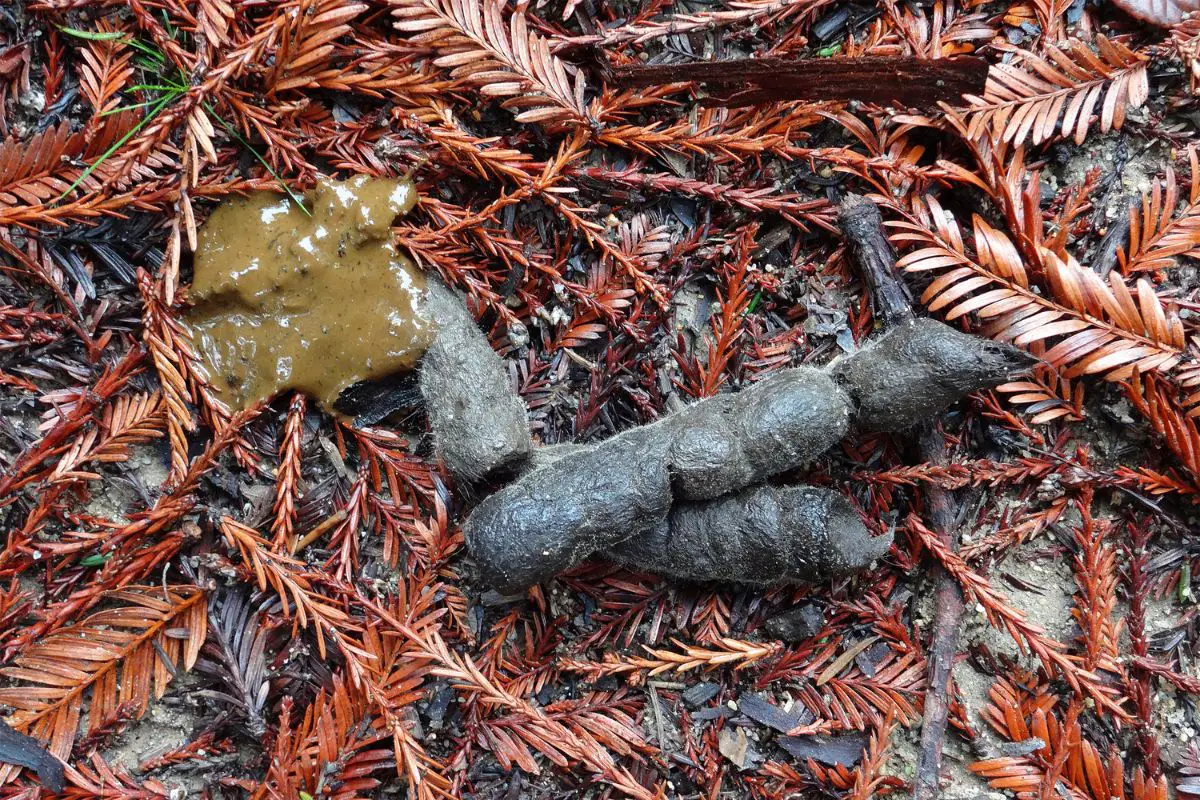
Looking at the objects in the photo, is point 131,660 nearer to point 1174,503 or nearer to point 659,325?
point 659,325

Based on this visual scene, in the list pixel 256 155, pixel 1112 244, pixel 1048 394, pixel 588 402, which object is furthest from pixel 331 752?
pixel 1112 244

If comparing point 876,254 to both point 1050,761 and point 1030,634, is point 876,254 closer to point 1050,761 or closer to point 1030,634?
point 1030,634

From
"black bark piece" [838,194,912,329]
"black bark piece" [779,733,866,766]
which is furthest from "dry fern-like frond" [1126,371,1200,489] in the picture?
"black bark piece" [779,733,866,766]

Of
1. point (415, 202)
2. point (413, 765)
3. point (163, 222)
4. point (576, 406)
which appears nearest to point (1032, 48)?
point (576, 406)

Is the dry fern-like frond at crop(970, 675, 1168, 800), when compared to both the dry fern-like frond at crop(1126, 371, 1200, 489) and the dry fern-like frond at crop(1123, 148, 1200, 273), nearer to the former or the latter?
the dry fern-like frond at crop(1126, 371, 1200, 489)

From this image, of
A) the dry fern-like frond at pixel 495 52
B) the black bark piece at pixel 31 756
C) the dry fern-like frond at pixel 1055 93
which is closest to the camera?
the black bark piece at pixel 31 756

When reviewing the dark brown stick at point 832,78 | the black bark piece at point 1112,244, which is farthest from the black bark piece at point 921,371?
the dark brown stick at point 832,78

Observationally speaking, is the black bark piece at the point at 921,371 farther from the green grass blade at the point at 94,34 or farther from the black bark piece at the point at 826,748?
the green grass blade at the point at 94,34
